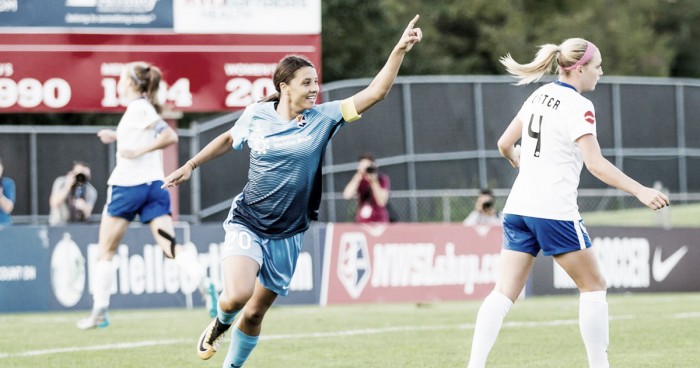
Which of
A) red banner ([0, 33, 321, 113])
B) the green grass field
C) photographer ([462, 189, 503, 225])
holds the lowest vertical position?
the green grass field

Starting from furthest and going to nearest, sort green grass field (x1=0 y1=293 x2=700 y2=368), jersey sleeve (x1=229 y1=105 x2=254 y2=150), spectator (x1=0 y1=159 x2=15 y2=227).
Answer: spectator (x1=0 y1=159 x2=15 y2=227) → green grass field (x1=0 y1=293 x2=700 y2=368) → jersey sleeve (x1=229 y1=105 x2=254 y2=150)

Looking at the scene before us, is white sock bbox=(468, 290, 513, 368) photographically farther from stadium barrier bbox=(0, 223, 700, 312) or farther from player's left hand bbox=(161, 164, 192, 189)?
stadium barrier bbox=(0, 223, 700, 312)

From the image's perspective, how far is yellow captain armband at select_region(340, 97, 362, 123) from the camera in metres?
7.31

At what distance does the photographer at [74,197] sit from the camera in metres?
17.1

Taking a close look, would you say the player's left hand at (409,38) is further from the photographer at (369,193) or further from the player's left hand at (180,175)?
the photographer at (369,193)

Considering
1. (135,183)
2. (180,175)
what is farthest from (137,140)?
(180,175)

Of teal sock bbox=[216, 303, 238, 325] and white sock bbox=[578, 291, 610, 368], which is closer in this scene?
white sock bbox=[578, 291, 610, 368]

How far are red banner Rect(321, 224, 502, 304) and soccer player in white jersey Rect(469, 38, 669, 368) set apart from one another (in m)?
9.15

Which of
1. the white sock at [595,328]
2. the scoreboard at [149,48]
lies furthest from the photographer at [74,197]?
the white sock at [595,328]

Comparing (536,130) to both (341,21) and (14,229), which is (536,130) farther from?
(341,21)

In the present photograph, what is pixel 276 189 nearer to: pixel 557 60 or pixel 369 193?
pixel 557 60

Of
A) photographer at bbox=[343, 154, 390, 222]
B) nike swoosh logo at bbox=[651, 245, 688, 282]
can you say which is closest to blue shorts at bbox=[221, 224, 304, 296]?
photographer at bbox=[343, 154, 390, 222]

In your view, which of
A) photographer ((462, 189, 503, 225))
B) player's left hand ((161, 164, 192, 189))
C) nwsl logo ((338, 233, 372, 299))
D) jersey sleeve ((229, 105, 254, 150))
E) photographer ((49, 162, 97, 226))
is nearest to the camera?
jersey sleeve ((229, 105, 254, 150))

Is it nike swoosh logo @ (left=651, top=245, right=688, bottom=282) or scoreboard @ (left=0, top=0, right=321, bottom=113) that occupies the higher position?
scoreboard @ (left=0, top=0, right=321, bottom=113)
